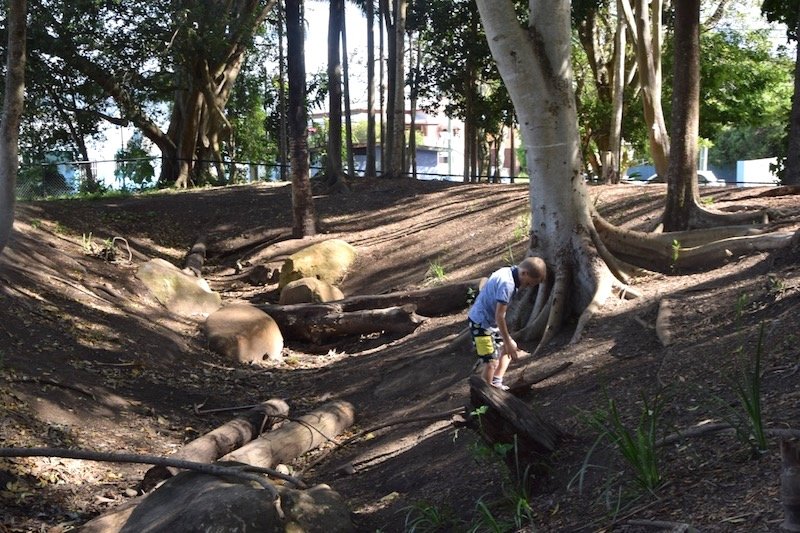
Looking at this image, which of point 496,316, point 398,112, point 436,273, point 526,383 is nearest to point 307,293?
point 436,273

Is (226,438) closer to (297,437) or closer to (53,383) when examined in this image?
(297,437)

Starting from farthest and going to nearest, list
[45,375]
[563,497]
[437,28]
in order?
1. [437,28]
2. [45,375]
3. [563,497]

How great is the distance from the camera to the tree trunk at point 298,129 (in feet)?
61.8

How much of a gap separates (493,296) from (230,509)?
124 inches

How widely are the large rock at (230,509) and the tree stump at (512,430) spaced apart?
1.24m

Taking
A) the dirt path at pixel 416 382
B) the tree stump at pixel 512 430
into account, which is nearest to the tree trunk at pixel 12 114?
the dirt path at pixel 416 382

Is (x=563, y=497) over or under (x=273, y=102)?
under

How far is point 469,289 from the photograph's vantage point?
1237cm

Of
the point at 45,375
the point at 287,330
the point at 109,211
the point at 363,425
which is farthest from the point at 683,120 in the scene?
the point at 109,211

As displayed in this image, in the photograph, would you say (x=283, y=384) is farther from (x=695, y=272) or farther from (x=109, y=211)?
(x=109, y=211)

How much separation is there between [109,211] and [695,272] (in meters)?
14.0

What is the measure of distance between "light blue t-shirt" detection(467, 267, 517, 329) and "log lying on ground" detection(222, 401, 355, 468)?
6.43 feet

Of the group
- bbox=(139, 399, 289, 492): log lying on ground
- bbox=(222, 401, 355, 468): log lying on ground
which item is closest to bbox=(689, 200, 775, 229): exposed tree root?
bbox=(222, 401, 355, 468): log lying on ground

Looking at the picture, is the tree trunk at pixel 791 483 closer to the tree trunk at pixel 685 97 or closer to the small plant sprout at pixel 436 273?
the tree trunk at pixel 685 97
